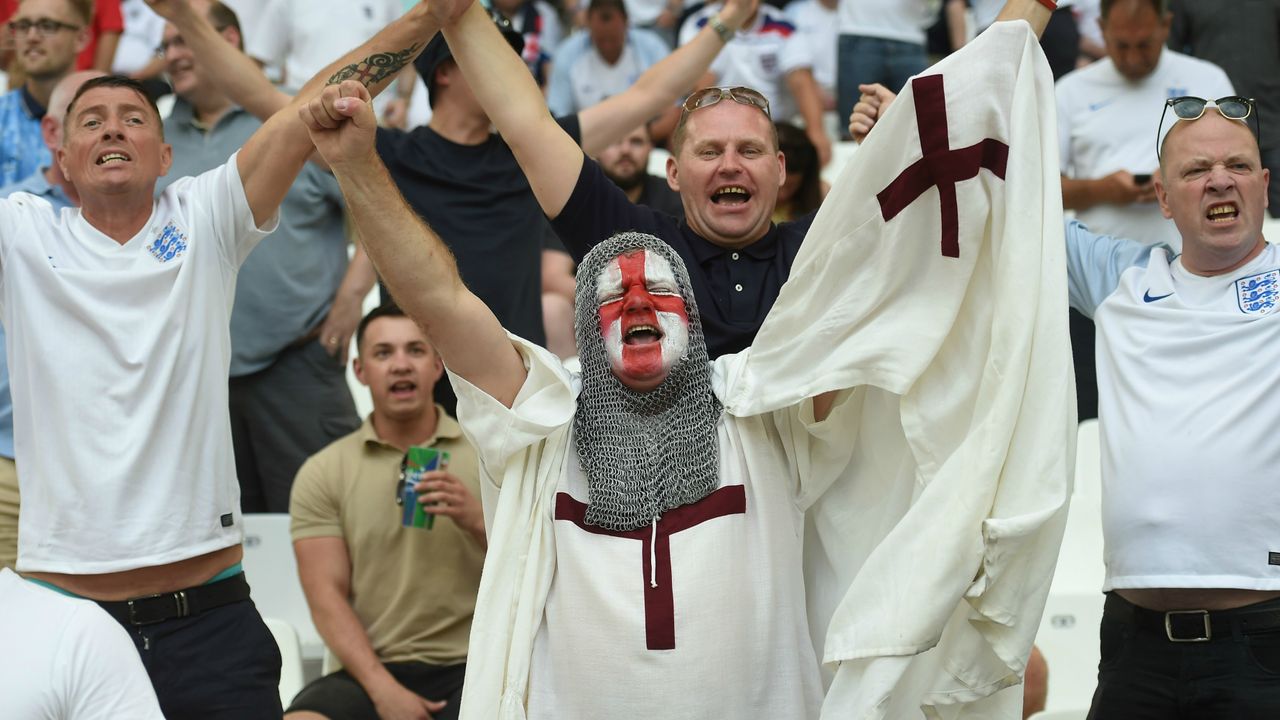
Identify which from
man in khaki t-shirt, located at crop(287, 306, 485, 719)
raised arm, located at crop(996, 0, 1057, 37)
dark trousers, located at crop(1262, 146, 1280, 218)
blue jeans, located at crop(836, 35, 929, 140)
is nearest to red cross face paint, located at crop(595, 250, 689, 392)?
raised arm, located at crop(996, 0, 1057, 37)

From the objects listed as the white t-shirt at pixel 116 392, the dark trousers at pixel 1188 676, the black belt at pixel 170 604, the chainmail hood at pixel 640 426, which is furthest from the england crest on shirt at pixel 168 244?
the dark trousers at pixel 1188 676

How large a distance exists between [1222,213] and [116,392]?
2.66 metres

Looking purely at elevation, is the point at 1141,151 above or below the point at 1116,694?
above

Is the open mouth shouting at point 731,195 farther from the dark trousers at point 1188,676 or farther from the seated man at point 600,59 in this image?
the seated man at point 600,59

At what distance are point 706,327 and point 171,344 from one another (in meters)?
1.28

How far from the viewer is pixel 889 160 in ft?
11.3

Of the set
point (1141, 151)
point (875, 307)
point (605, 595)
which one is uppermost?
point (1141, 151)

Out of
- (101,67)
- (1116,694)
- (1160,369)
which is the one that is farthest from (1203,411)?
(101,67)

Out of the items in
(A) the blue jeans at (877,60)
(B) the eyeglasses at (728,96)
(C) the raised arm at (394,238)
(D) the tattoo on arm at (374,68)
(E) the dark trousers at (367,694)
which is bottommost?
(E) the dark trousers at (367,694)

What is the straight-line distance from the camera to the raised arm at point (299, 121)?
3.89 metres

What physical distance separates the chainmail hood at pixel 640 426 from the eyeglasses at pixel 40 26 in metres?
3.31

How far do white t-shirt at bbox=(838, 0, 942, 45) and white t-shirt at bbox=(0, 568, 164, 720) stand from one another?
6284mm

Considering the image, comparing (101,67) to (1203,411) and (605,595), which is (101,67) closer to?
(605,595)

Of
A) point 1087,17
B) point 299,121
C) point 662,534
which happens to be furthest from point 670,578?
point 1087,17
